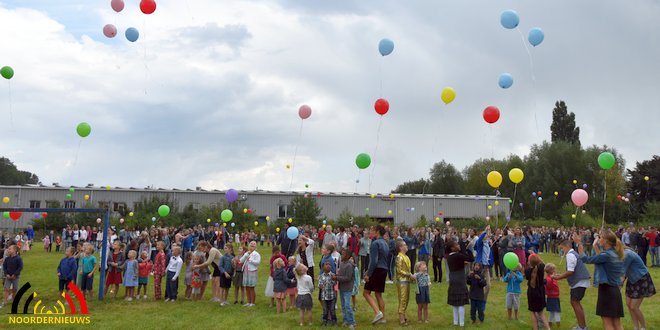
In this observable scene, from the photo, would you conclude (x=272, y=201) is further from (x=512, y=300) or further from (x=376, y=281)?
(x=512, y=300)

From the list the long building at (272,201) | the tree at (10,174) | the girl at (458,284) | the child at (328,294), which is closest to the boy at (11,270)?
the child at (328,294)

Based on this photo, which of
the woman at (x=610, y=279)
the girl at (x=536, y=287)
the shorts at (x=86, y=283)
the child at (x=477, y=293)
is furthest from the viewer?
the shorts at (x=86, y=283)

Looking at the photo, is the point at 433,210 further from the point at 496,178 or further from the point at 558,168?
the point at 496,178

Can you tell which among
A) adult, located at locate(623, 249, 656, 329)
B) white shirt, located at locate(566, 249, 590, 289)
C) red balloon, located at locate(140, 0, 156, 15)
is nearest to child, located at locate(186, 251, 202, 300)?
red balloon, located at locate(140, 0, 156, 15)

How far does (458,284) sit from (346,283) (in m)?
2.06

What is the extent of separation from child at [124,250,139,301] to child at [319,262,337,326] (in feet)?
18.5

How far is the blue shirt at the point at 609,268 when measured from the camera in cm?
773

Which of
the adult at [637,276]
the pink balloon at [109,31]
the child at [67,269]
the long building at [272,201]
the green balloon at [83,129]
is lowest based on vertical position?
the child at [67,269]

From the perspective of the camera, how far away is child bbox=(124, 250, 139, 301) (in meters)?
13.0

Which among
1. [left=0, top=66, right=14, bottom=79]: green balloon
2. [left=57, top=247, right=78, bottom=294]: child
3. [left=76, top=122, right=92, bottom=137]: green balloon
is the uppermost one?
[left=0, top=66, right=14, bottom=79]: green balloon

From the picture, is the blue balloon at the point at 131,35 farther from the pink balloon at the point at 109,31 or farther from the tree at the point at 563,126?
the tree at the point at 563,126

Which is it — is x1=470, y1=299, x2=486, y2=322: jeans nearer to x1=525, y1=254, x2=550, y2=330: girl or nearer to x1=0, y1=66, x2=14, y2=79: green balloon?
x1=525, y1=254, x2=550, y2=330: girl

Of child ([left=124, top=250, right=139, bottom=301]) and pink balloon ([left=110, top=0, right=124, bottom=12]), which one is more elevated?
pink balloon ([left=110, top=0, right=124, bottom=12])

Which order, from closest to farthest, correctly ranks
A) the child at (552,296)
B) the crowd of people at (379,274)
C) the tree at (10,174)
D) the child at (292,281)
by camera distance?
the crowd of people at (379,274) → the child at (552,296) → the child at (292,281) → the tree at (10,174)
